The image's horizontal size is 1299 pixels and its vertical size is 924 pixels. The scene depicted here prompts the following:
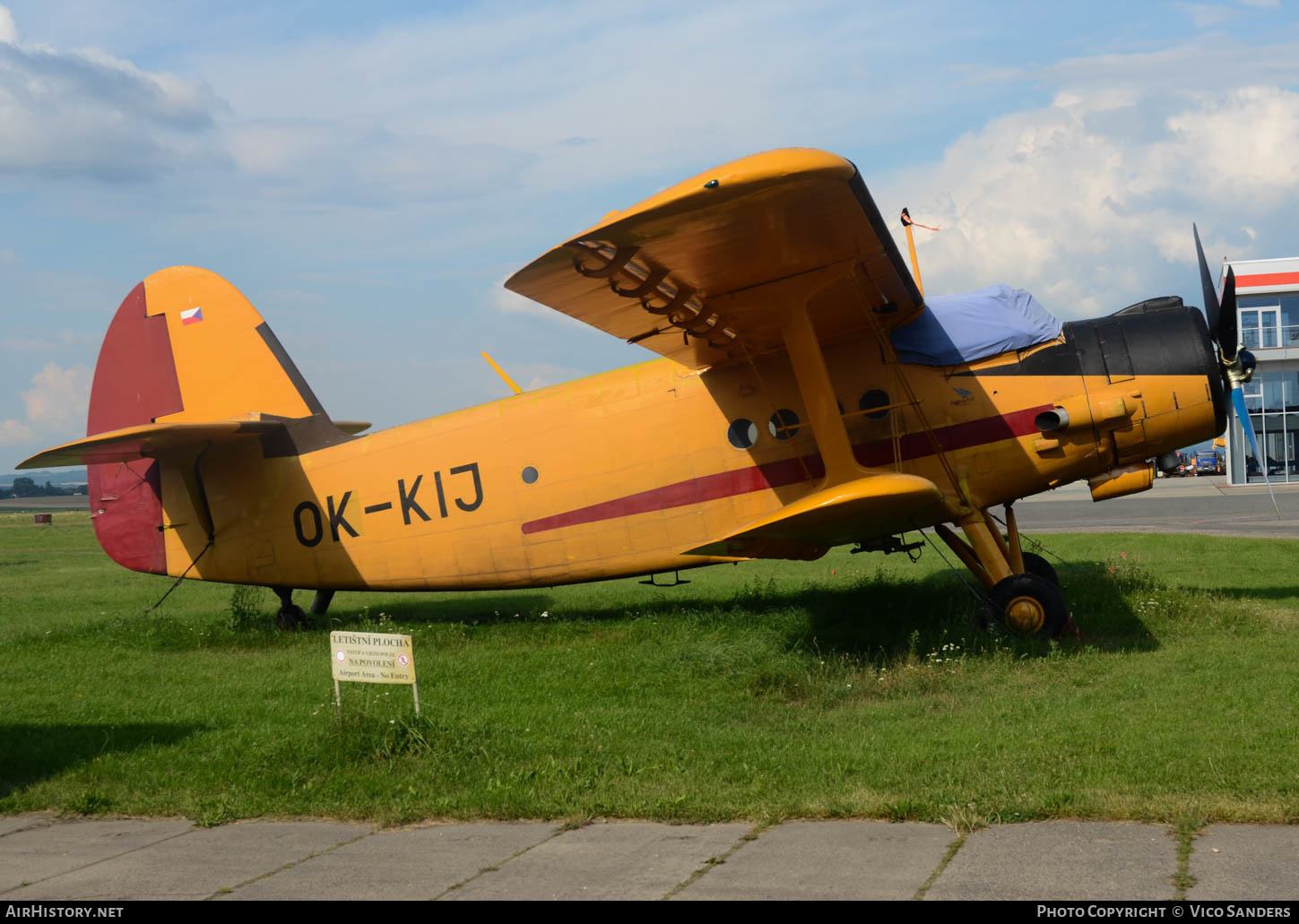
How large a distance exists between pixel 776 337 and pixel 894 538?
2.50 m

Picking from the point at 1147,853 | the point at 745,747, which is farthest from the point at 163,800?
the point at 1147,853

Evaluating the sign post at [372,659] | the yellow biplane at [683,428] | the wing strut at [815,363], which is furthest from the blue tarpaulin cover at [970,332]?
the sign post at [372,659]

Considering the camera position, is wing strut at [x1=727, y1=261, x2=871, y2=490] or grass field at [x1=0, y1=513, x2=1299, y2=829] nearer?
grass field at [x1=0, y1=513, x2=1299, y2=829]

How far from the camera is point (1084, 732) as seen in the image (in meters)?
6.40

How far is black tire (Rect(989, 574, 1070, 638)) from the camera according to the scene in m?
9.31

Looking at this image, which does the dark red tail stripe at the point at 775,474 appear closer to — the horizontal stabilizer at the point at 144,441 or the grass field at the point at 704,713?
the grass field at the point at 704,713

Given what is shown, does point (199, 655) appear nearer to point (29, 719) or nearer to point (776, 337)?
point (29, 719)

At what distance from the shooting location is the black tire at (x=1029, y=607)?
30.6ft

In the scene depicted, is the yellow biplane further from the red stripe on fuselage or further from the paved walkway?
the red stripe on fuselage

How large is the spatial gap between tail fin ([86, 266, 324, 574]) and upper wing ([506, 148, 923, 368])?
4846mm

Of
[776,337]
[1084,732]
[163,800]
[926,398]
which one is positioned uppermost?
[776,337]

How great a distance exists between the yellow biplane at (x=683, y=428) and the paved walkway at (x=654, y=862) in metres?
3.66

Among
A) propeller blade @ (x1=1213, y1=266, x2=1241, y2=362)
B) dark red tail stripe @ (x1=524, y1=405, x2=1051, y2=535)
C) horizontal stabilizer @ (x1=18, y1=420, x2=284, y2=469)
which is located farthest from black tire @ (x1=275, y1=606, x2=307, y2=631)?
propeller blade @ (x1=1213, y1=266, x2=1241, y2=362)

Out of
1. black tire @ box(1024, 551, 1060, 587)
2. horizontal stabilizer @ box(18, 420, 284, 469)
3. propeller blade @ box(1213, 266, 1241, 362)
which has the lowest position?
black tire @ box(1024, 551, 1060, 587)
